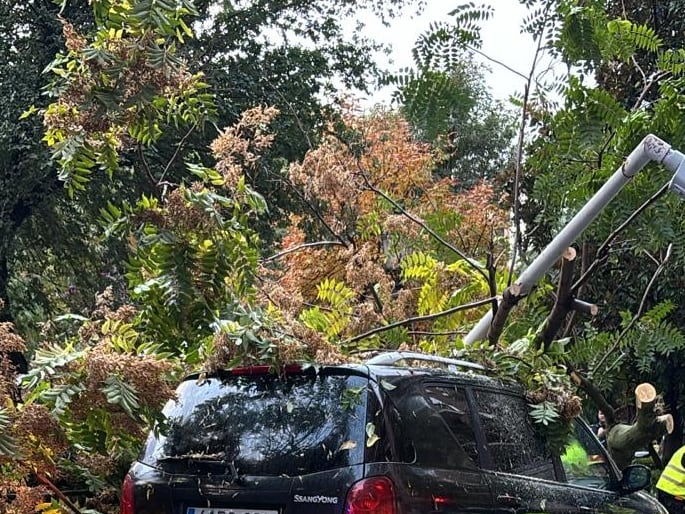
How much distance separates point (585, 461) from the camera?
5.08 metres

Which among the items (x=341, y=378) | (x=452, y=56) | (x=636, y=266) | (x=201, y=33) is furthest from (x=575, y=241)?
(x=201, y=33)

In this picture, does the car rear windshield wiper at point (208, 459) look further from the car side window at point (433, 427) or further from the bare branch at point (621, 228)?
the bare branch at point (621, 228)

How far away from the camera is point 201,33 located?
1324 centimetres

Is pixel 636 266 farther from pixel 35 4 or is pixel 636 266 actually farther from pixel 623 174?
pixel 35 4

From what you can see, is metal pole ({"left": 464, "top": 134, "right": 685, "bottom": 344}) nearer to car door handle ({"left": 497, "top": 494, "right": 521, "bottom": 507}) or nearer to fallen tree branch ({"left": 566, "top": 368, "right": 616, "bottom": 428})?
fallen tree branch ({"left": 566, "top": 368, "right": 616, "bottom": 428})

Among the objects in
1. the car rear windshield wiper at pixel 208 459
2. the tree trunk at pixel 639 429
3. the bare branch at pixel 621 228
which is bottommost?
the car rear windshield wiper at pixel 208 459

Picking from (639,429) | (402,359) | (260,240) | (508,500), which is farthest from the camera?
(260,240)

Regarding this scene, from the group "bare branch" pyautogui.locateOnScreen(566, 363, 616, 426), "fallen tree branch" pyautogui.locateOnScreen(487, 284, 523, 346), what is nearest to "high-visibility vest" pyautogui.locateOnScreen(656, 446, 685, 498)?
"bare branch" pyautogui.locateOnScreen(566, 363, 616, 426)

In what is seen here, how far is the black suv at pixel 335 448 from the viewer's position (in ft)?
11.0

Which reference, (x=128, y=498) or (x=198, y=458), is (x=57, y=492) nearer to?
(x=128, y=498)

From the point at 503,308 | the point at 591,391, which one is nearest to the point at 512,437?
the point at 503,308

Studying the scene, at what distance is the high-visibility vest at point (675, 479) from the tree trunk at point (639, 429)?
147 centimetres

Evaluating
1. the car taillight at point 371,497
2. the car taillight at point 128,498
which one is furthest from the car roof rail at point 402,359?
the car taillight at point 128,498

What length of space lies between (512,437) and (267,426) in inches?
59.2
